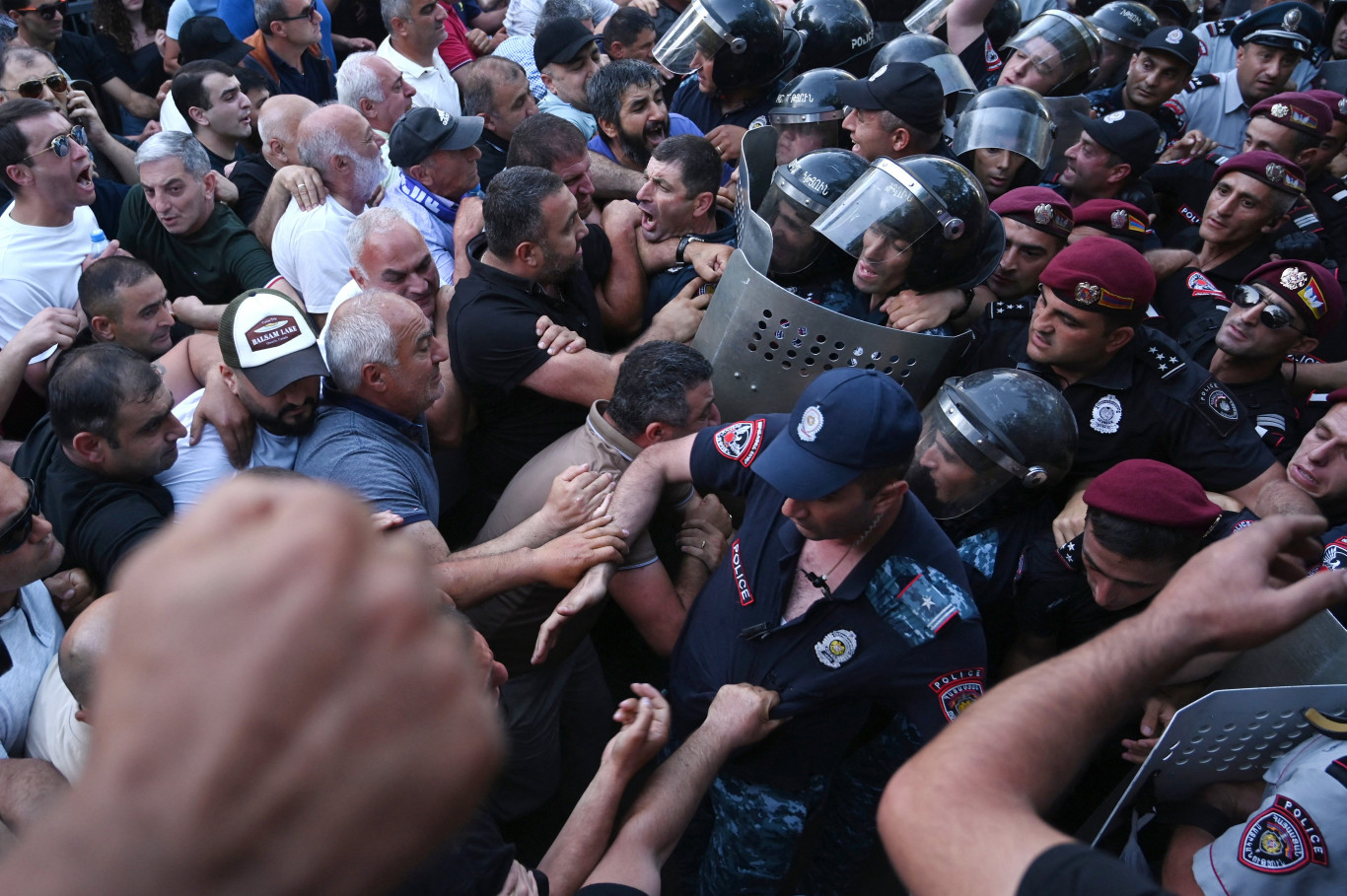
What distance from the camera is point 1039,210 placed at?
411 centimetres

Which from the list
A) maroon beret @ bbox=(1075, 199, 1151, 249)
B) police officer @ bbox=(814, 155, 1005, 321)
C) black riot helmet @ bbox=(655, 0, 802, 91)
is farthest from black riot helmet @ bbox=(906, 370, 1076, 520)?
black riot helmet @ bbox=(655, 0, 802, 91)

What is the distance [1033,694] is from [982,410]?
169cm

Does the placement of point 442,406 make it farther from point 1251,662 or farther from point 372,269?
point 1251,662

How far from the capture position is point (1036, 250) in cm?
415

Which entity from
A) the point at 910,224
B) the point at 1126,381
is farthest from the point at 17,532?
the point at 1126,381

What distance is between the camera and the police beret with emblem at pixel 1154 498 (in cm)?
268

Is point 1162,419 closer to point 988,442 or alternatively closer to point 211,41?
point 988,442

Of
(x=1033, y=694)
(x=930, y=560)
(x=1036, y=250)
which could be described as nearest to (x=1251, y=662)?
(x=930, y=560)

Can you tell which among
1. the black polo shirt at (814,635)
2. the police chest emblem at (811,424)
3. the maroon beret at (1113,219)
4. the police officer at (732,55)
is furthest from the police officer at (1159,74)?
the police chest emblem at (811,424)

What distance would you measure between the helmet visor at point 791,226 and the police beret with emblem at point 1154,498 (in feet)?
4.73

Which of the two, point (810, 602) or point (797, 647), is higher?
point (810, 602)

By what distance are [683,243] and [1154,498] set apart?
2331mm

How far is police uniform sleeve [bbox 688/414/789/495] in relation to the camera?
287cm

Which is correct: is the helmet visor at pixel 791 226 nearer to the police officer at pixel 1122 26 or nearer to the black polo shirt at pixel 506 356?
the black polo shirt at pixel 506 356
